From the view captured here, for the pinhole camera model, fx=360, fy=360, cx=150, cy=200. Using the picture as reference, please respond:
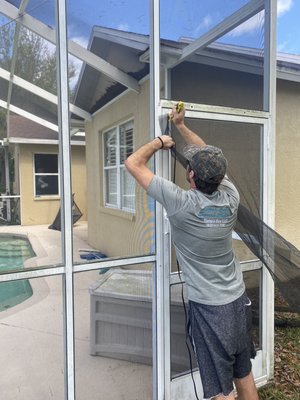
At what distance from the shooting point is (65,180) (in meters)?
2.01

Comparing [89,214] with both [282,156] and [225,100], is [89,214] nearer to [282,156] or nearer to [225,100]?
[225,100]

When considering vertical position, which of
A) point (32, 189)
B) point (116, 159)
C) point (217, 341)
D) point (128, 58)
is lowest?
point (217, 341)

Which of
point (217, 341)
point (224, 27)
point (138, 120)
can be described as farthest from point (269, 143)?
point (217, 341)

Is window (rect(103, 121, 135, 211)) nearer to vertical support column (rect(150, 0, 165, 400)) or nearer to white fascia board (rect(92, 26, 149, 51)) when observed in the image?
vertical support column (rect(150, 0, 165, 400))

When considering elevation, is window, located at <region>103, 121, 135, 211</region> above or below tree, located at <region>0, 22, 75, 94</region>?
below

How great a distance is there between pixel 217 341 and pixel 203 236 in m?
0.54

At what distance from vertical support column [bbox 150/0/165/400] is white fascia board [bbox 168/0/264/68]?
16 cm

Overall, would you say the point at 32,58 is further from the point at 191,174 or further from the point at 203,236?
the point at 203,236

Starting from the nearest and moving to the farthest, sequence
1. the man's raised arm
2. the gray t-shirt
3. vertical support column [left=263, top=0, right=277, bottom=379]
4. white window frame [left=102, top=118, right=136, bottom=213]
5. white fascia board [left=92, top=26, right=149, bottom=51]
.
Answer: the gray t-shirt < the man's raised arm < white fascia board [left=92, top=26, right=149, bottom=51] < white window frame [left=102, top=118, right=136, bottom=213] < vertical support column [left=263, top=0, right=277, bottom=379]

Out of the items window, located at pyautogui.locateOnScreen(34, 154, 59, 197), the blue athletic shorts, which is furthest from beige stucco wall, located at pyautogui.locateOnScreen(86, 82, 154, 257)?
the blue athletic shorts

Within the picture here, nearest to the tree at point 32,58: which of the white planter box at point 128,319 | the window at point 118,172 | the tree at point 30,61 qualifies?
the tree at point 30,61

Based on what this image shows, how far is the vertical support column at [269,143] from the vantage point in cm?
278

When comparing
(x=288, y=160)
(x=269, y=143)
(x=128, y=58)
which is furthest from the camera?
(x=288, y=160)

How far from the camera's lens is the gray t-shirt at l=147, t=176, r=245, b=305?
1804mm
